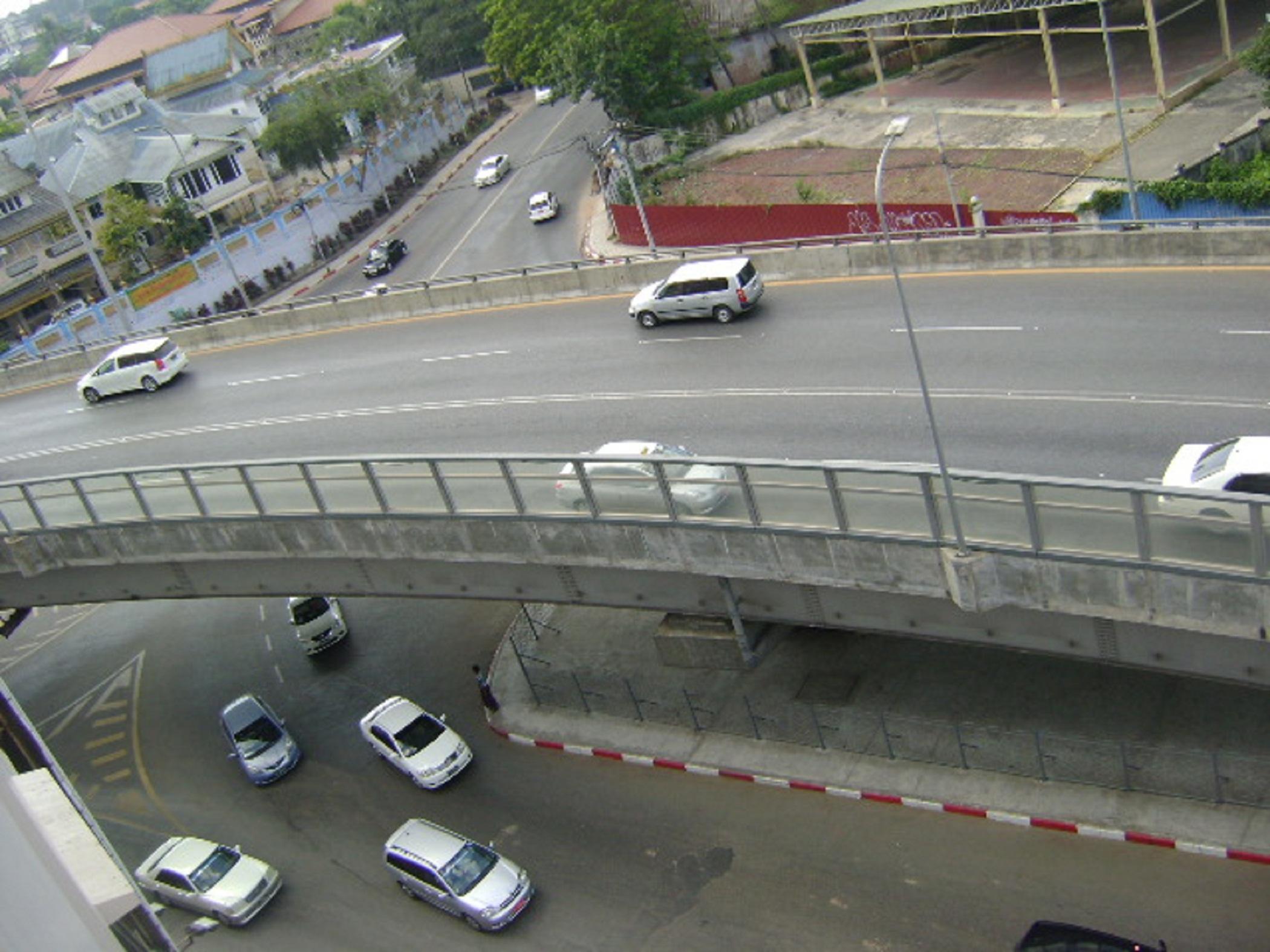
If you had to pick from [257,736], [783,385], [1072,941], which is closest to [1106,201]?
[783,385]

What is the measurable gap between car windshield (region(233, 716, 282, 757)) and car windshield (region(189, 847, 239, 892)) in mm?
3436

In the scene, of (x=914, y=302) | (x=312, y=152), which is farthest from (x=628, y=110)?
(x=914, y=302)

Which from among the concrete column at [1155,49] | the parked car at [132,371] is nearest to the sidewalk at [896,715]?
the parked car at [132,371]

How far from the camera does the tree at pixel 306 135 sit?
76.2m

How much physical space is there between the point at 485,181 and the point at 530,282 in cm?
3564

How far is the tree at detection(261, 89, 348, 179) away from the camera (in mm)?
76250

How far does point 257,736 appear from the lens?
26500 millimetres

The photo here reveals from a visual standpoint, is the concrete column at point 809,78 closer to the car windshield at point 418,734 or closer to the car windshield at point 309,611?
the car windshield at point 309,611

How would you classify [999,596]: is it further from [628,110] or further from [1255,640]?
[628,110]

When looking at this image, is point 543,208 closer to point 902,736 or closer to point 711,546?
point 902,736

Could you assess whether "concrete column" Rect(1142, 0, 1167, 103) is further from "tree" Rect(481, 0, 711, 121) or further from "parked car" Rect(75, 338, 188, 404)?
"parked car" Rect(75, 338, 188, 404)

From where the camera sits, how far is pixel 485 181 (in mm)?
70625

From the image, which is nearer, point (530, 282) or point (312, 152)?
point (530, 282)

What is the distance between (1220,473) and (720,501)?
277 inches
